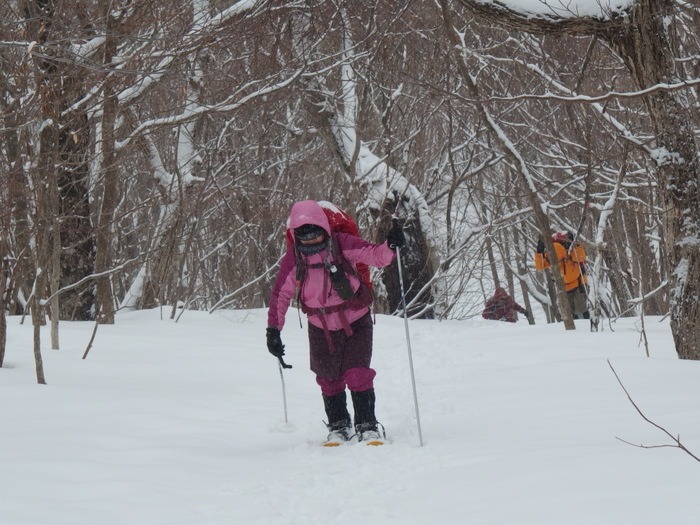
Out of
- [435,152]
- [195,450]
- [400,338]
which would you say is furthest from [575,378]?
[435,152]

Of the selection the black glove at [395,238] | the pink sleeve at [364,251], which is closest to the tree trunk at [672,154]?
the black glove at [395,238]

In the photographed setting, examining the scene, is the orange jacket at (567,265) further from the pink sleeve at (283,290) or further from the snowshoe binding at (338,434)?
the snowshoe binding at (338,434)

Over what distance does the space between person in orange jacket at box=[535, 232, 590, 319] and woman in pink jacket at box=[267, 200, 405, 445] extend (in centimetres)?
760

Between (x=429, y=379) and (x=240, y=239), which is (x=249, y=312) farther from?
(x=240, y=239)

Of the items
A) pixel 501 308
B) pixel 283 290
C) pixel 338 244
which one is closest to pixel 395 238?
pixel 338 244

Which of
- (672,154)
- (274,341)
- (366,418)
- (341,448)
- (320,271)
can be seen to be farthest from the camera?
(274,341)

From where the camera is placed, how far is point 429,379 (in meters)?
7.86

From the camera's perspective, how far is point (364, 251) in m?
5.49

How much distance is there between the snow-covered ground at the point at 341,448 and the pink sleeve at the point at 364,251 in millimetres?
1120

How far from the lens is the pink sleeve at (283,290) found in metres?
5.69

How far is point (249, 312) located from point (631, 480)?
10048 mm

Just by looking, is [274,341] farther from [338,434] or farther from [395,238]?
[395,238]

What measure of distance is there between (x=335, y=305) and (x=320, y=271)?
24cm

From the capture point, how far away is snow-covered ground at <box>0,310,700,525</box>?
130 inches
